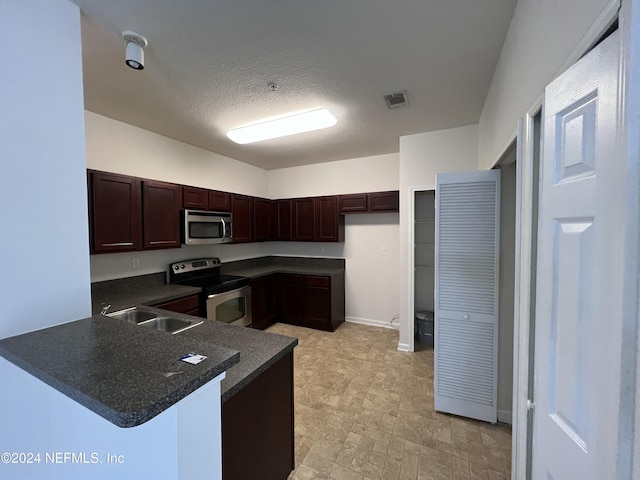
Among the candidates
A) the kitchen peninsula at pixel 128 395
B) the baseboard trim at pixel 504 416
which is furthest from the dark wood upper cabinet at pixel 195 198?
the baseboard trim at pixel 504 416

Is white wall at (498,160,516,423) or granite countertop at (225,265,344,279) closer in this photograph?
white wall at (498,160,516,423)

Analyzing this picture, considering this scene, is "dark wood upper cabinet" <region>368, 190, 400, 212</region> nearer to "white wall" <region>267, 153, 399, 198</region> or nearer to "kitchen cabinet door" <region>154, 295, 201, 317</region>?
"white wall" <region>267, 153, 399, 198</region>

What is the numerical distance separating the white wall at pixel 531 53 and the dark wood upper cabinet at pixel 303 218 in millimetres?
2729

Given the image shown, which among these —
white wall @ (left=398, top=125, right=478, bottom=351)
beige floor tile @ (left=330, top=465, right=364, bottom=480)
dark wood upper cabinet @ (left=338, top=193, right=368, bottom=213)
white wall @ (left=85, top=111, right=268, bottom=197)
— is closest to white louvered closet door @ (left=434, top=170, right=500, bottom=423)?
beige floor tile @ (left=330, top=465, right=364, bottom=480)

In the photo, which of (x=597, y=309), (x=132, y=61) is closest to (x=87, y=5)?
(x=132, y=61)

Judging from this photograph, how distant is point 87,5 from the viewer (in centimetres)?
131

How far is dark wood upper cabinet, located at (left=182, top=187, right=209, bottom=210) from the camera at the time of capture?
305 centimetres

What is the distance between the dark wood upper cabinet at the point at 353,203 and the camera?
3920 millimetres

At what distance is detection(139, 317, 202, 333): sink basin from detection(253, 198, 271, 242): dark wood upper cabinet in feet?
7.84

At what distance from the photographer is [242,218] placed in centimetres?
391

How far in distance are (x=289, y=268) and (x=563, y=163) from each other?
13.0ft

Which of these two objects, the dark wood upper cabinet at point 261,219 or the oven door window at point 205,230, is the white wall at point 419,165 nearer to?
the dark wood upper cabinet at point 261,219

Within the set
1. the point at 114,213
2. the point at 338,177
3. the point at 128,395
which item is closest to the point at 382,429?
the point at 128,395

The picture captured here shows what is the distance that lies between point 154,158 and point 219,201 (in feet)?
2.83
